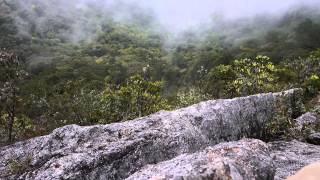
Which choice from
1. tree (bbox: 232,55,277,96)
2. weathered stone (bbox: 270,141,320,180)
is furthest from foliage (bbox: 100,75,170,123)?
weathered stone (bbox: 270,141,320,180)

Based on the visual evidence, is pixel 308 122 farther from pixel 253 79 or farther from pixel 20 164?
pixel 20 164

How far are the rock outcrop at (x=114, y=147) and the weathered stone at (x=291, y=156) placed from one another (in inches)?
164

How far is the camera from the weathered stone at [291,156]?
85.2 ft

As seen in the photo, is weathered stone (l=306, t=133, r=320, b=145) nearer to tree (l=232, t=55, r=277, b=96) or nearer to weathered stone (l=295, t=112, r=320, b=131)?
weathered stone (l=295, t=112, r=320, b=131)

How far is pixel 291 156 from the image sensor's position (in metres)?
29.9

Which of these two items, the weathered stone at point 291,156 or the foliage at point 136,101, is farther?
the foliage at point 136,101

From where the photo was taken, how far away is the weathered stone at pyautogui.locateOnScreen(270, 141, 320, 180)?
25958 mm

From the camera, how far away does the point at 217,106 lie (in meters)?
30.4

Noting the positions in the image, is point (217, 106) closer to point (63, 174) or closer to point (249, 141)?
point (249, 141)

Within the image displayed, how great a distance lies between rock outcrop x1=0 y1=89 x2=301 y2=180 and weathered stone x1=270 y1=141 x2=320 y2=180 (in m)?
4.16

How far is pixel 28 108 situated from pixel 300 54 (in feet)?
386

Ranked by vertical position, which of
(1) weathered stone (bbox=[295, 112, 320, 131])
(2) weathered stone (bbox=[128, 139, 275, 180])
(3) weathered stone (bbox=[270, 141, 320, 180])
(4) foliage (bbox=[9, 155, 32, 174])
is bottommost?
(3) weathered stone (bbox=[270, 141, 320, 180])

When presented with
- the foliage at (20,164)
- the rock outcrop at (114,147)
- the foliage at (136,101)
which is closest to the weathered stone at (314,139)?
the rock outcrop at (114,147)

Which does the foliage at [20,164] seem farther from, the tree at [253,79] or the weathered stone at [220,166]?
the tree at [253,79]
